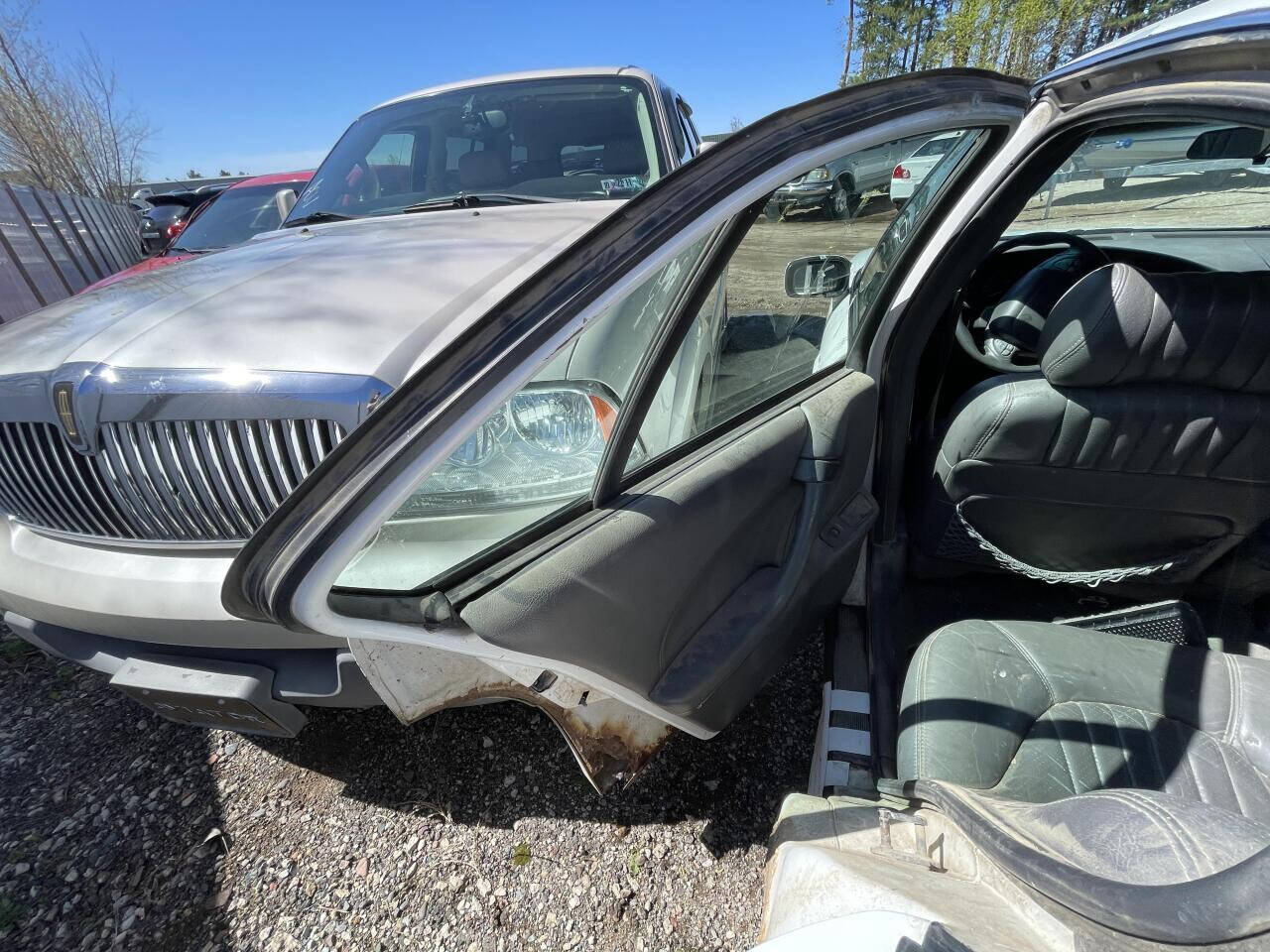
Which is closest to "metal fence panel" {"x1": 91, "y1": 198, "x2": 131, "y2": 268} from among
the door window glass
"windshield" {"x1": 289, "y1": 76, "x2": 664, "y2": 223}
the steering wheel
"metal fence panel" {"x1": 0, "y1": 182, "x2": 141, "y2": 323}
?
"metal fence panel" {"x1": 0, "y1": 182, "x2": 141, "y2": 323}

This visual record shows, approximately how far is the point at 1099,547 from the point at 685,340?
5.26 ft

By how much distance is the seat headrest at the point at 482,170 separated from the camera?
2652 millimetres

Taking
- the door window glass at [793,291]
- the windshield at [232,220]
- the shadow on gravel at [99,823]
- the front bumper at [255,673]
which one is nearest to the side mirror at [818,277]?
the door window glass at [793,291]

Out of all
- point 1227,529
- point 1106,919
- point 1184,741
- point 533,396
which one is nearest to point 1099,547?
point 1227,529

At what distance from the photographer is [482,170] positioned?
269cm

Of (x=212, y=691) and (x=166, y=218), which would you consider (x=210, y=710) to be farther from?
(x=166, y=218)

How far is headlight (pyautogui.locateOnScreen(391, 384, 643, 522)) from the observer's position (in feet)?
4.04

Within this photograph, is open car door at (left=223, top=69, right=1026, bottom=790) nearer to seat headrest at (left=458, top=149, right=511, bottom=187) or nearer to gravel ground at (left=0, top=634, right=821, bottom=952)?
gravel ground at (left=0, top=634, right=821, bottom=952)

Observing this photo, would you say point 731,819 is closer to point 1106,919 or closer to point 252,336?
point 1106,919

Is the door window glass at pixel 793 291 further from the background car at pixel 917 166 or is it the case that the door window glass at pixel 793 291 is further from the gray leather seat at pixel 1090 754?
the gray leather seat at pixel 1090 754

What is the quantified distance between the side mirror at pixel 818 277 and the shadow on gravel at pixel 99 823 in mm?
2408

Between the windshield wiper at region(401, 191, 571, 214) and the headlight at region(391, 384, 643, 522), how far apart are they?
5.00 feet

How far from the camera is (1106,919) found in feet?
2.42

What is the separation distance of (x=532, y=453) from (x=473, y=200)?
170 centimetres
